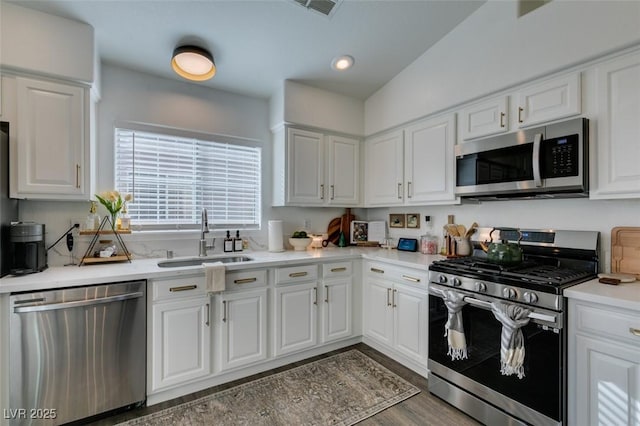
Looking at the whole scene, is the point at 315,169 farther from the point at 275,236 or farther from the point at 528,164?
the point at 528,164

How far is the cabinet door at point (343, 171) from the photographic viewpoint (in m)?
3.34

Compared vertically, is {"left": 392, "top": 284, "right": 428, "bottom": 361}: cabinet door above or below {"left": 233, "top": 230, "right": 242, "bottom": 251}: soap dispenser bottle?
below

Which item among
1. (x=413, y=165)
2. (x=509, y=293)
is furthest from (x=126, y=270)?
(x=413, y=165)

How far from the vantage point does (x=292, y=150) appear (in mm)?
3086

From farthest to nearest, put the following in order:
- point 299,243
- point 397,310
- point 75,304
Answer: point 299,243, point 397,310, point 75,304

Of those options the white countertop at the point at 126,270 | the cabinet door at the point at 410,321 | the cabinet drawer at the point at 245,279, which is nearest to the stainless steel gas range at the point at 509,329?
the cabinet door at the point at 410,321

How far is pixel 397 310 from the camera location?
8.49 feet

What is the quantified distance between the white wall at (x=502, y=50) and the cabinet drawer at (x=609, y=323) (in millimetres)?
1504

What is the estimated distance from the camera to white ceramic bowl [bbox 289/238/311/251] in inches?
124

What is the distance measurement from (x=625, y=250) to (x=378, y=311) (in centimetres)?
181

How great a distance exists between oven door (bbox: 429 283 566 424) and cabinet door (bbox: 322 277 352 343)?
0.89m

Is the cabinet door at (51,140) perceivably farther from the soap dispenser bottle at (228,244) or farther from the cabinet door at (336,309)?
the cabinet door at (336,309)

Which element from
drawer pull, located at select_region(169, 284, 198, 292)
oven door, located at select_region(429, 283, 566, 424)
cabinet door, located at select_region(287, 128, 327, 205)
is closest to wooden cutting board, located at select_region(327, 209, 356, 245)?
cabinet door, located at select_region(287, 128, 327, 205)

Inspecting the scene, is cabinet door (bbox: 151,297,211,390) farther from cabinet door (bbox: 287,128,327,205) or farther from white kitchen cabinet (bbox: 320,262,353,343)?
cabinet door (bbox: 287,128,327,205)
